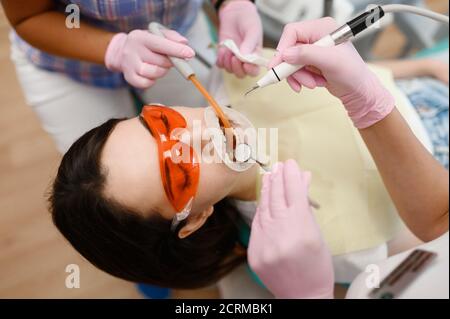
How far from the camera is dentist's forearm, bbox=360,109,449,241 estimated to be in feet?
2.33

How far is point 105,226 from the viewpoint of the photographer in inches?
28.2

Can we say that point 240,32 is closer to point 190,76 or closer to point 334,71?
point 190,76

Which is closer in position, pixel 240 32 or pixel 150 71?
pixel 150 71

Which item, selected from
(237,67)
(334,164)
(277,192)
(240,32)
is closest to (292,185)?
(277,192)

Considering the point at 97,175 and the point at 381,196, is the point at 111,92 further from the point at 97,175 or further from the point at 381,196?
the point at 381,196

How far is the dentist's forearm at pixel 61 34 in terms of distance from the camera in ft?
2.73

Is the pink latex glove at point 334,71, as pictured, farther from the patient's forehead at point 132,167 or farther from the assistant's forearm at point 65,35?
the assistant's forearm at point 65,35

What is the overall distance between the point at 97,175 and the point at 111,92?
0.42 m

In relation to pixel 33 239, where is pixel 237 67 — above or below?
above

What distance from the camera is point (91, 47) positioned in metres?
0.86

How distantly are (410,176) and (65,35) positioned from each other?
73 centimetres
